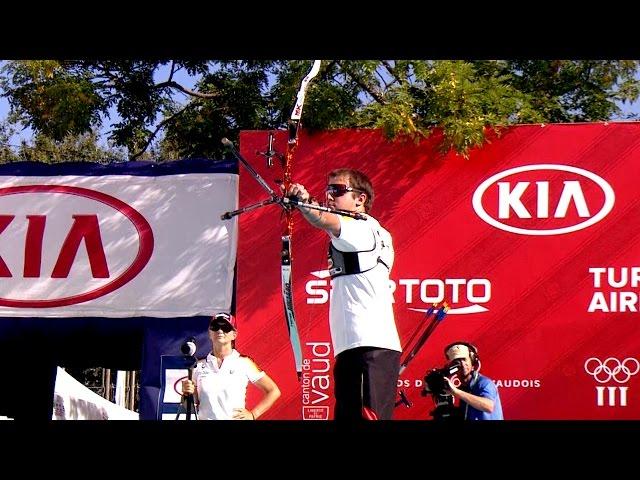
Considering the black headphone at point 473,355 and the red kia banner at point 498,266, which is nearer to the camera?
the black headphone at point 473,355

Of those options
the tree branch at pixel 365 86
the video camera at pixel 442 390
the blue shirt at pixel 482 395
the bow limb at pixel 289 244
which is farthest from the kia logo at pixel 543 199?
the bow limb at pixel 289 244

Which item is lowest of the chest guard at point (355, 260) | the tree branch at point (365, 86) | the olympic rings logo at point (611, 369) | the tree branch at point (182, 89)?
the olympic rings logo at point (611, 369)

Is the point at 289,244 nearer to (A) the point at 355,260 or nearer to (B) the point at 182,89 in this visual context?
(A) the point at 355,260

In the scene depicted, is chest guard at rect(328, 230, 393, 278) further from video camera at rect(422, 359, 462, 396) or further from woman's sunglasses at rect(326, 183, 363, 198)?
video camera at rect(422, 359, 462, 396)

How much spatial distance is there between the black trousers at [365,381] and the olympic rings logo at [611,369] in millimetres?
2189

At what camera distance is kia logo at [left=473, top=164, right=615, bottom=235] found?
8086mm

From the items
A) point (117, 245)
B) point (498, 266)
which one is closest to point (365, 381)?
point (498, 266)

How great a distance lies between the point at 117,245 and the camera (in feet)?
27.9

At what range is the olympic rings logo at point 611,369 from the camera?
7.89 meters

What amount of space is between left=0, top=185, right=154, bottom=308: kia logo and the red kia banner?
0.88 metres

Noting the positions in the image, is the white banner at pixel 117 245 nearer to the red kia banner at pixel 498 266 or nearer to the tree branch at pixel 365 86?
the red kia banner at pixel 498 266
